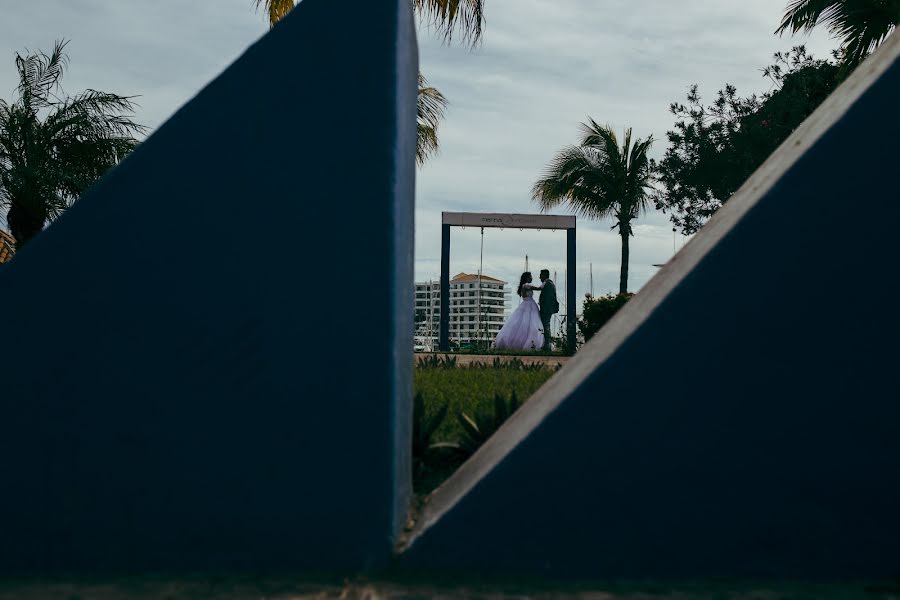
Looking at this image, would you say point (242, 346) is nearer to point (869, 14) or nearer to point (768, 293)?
Result: point (768, 293)

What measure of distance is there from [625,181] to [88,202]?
22725 mm

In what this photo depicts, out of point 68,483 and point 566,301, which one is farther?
point 566,301

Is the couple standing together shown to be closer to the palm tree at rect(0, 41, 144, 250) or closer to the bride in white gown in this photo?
the bride in white gown

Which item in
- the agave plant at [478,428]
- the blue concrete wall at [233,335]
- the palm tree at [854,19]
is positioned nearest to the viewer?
the blue concrete wall at [233,335]

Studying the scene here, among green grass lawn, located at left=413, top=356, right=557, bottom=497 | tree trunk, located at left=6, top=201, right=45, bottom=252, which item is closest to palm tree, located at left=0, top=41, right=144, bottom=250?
tree trunk, located at left=6, top=201, right=45, bottom=252

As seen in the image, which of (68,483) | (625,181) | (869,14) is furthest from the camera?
(625,181)

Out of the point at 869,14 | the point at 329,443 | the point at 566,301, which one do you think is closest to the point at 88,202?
the point at 329,443

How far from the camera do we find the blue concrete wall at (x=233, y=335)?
2.92m

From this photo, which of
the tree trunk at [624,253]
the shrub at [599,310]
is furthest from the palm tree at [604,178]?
the shrub at [599,310]

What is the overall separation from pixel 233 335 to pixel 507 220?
54.4 feet

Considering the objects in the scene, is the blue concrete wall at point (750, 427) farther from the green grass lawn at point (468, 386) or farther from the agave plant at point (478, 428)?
the green grass lawn at point (468, 386)

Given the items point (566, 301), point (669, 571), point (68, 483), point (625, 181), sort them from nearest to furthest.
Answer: point (669, 571), point (68, 483), point (566, 301), point (625, 181)

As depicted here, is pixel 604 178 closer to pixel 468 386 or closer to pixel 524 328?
pixel 524 328

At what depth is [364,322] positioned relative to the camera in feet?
9.68
